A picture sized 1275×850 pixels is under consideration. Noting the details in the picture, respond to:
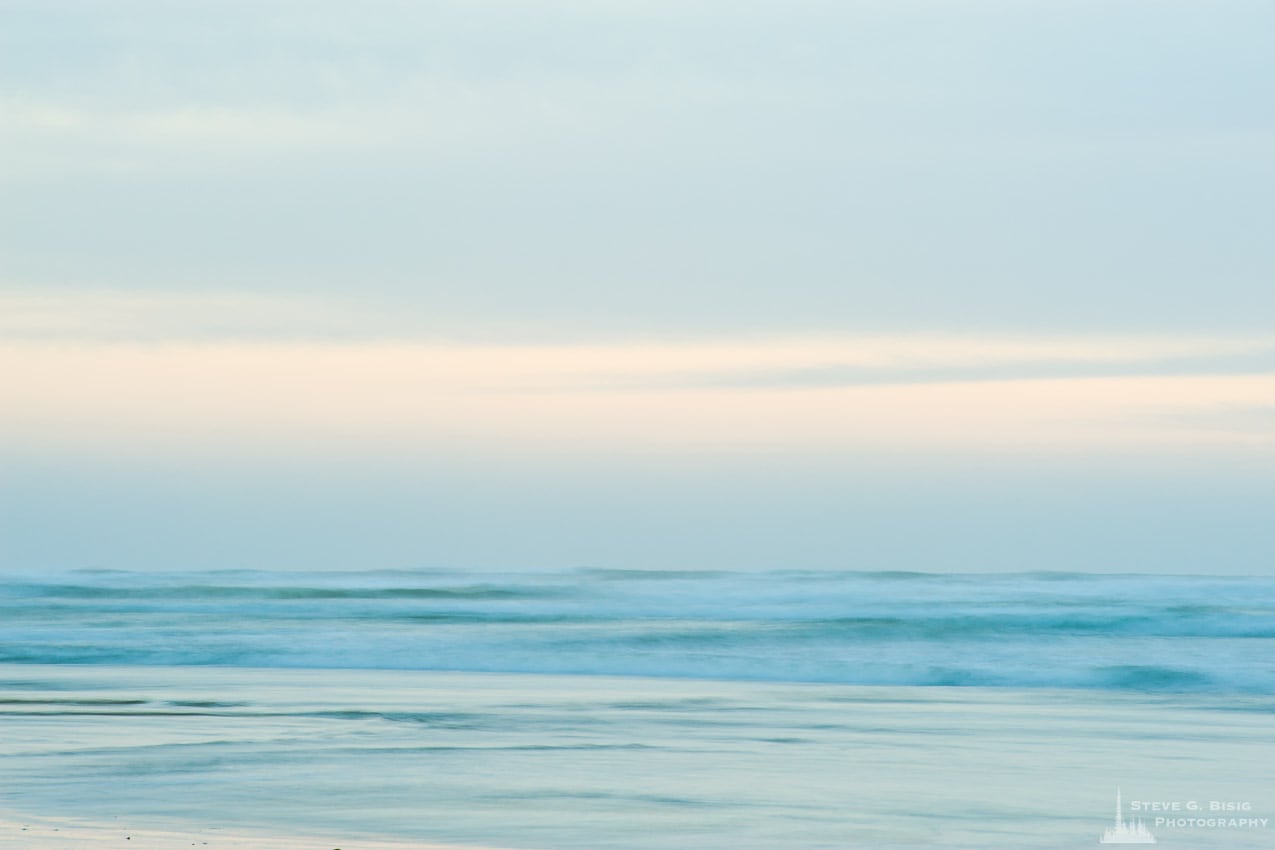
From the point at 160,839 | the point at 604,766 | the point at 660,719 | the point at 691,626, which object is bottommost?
the point at 160,839

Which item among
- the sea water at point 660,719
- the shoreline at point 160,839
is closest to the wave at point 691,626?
the sea water at point 660,719

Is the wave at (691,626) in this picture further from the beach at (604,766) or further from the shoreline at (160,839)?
the shoreline at (160,839)

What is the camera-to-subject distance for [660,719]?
1126 centimetres


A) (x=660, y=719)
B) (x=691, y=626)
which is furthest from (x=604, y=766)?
(x=691, y=626)

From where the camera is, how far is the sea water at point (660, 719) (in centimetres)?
700

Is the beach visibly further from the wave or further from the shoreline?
the wave

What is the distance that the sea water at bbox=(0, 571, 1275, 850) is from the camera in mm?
7000

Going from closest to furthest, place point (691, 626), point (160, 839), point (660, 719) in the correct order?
point (160, 839), point (660, 719), point (691, 626)

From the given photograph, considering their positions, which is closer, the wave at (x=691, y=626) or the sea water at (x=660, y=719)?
the sea water at (x=660, y=719)

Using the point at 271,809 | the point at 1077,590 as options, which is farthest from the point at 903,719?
the point at 1077,590

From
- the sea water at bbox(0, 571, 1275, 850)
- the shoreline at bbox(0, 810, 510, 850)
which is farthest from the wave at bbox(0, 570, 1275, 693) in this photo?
the shoreline at bbox(0, 810, 510, 850)

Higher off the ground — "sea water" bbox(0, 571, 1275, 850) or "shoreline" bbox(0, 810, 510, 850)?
"sea water" bbox(0, 571, 1275, 850)

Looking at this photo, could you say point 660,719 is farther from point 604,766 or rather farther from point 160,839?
point 160,839

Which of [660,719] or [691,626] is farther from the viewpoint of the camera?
[691,626]
